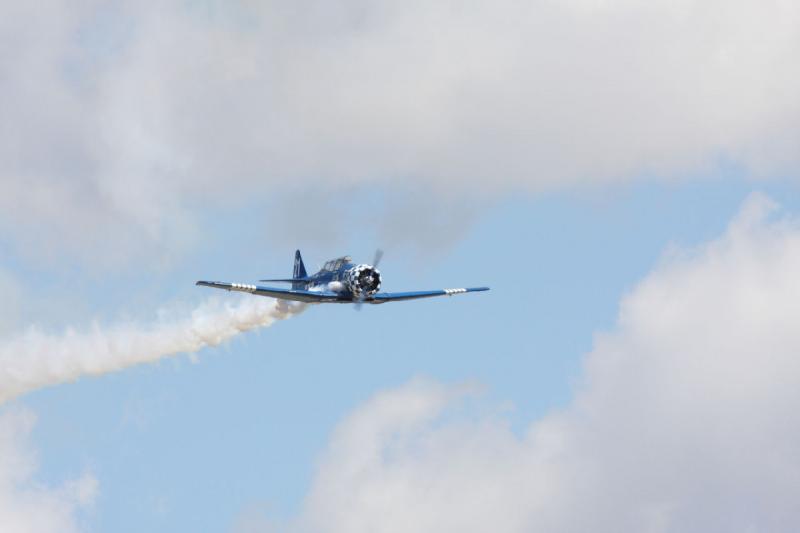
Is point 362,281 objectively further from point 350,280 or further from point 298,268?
point 298,268

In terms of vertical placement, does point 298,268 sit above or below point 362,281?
above

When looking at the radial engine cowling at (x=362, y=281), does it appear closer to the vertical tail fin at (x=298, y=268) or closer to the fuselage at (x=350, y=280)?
the fuselage at (x=350, y=280)

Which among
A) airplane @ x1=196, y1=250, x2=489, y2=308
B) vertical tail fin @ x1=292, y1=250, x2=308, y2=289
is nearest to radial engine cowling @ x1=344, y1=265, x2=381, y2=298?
airplane @ x1=196, y1=250, x2=489, y2=308

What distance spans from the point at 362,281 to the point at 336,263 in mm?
4100

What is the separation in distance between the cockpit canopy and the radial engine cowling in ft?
7.36

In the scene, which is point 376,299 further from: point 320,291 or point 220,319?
point 220,319

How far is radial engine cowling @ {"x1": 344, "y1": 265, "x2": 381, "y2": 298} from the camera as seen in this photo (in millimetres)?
158750

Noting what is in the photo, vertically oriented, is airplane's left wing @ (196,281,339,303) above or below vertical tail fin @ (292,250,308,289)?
below

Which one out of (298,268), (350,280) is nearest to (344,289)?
(350,280)

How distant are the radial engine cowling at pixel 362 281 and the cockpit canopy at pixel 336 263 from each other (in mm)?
2243

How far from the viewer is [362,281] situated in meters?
159

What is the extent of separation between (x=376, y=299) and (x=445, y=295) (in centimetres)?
949

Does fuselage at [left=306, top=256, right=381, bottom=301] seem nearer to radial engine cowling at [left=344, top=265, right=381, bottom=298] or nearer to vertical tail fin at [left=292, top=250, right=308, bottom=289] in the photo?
radial engine cowling at [left=344, top=265, right=381, bottom=298]

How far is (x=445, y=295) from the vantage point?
167875mm
